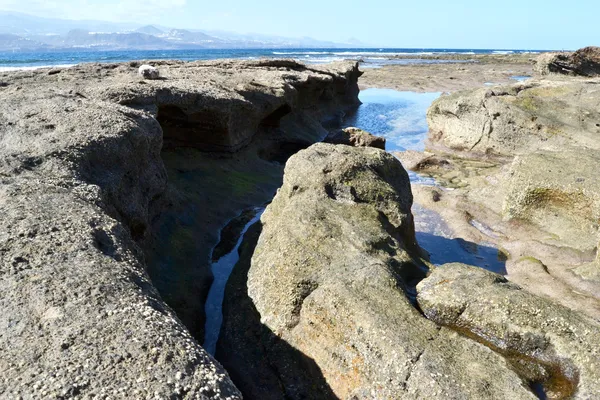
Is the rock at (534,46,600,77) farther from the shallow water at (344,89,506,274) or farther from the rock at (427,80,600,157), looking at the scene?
the rock at (427,80,600,157)

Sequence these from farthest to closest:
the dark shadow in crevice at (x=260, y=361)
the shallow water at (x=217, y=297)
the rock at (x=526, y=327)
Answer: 1. the shallow water at (x=217, y=297)
2. the dark shadow in crevice at (x=260, y=361)
3. the rock at (x=526, y=327)

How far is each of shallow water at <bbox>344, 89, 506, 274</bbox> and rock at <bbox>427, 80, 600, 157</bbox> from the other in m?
1.87

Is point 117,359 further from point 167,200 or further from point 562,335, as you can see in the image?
point 167,200

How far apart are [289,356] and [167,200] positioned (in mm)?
5815

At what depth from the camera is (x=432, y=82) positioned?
1844 inches

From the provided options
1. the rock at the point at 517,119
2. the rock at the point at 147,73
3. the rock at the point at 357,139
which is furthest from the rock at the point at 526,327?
the rock at the point at 517,119

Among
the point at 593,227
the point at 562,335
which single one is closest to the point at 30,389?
the point at 562,335

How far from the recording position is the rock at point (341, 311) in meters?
5.20

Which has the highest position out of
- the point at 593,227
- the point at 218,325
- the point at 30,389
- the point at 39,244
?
the point at 39,244

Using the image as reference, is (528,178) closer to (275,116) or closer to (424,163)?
(424,163)

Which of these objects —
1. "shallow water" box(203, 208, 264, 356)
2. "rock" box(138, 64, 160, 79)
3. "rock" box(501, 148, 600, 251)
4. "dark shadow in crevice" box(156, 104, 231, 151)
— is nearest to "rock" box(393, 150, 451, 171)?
"rock" box(501, 148, 600, 251)

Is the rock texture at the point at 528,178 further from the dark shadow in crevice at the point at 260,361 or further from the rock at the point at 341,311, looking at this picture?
the dark shadow in crevice at the point at 260,361

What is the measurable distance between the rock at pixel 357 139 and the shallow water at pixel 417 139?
1881 mm

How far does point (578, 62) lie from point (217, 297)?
3536 cm
